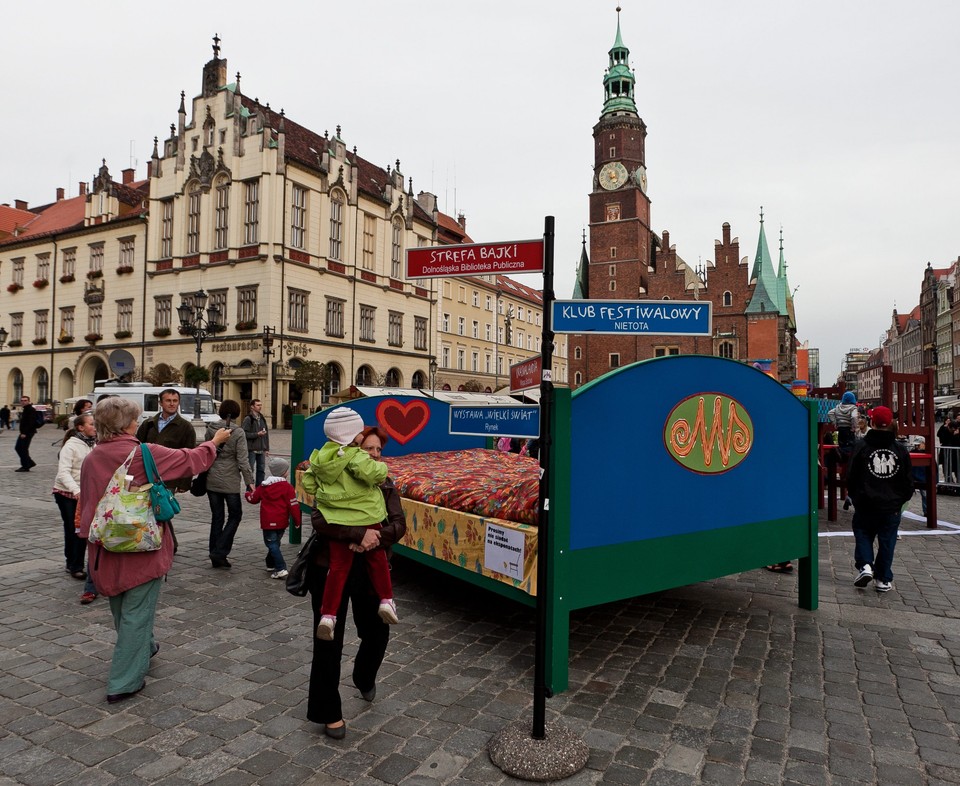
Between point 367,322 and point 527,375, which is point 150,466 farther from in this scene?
point 367,322

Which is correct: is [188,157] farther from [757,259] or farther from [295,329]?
[757,259]

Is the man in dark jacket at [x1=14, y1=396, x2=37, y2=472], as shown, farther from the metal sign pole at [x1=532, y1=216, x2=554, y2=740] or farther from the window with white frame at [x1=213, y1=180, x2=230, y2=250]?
the window with white frame at [x1=213, y1=180, x2=230, y2=250]

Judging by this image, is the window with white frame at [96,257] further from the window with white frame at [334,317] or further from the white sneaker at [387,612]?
the white sneaker at [387,612]

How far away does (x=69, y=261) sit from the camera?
142 feet

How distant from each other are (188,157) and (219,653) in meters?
39.5

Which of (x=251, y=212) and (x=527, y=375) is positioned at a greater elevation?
(x=251, y=212)

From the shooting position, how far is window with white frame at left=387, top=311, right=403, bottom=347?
41.8m

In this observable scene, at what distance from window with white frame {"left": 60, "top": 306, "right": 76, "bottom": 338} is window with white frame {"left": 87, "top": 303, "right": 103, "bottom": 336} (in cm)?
193

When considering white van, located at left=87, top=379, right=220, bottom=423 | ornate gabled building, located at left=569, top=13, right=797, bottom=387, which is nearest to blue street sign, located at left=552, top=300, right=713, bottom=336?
white van, located at left=87, top=379, right=220, bottom=423

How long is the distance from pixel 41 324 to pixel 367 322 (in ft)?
77.2

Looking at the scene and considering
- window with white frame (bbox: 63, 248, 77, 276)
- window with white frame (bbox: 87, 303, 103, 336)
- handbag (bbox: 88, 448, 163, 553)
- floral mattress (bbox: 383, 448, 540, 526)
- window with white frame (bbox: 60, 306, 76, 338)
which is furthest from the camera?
window with white frame (bbox: 63, 248, 77, 276)

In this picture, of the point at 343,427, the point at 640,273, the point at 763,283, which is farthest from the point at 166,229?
the point at 763,283

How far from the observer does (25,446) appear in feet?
49.5

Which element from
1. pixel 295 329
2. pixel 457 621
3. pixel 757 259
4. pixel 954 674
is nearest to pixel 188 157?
pixel 295 329
